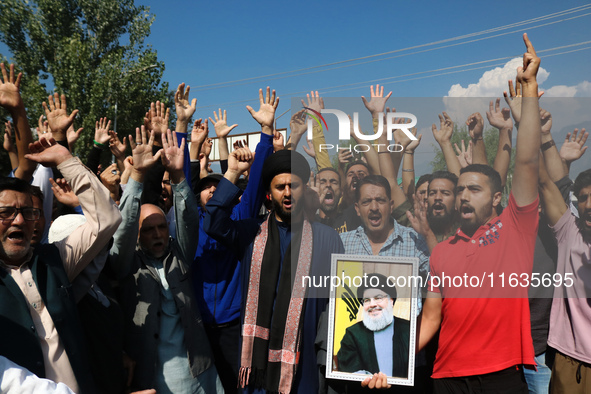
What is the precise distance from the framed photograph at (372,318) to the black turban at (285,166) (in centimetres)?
54

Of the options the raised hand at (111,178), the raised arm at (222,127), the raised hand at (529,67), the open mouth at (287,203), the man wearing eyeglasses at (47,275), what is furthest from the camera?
the raised arm at (222,127)

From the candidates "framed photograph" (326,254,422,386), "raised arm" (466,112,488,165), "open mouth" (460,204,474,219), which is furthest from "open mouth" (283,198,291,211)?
"raised arm" (466,112,488,165)

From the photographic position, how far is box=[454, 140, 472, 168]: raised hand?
2543 mm

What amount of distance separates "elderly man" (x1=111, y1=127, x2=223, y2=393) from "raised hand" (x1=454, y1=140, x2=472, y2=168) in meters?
1.53

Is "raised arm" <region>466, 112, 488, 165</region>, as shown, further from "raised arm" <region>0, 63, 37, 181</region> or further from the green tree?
the green tree

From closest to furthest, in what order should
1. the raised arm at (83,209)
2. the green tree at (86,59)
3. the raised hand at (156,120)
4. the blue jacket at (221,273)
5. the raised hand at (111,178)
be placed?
1. the raised arm at (83,209)
2. the blue jacket at (221,273)
3. the raised hand at (156,120)
4. the raised hand at (111,178)
5. the green tree at (86,59)

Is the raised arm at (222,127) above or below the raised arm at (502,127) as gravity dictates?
above

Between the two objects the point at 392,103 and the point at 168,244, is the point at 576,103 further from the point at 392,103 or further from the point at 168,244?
the point at 168,244

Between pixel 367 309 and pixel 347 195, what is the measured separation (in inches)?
24.7

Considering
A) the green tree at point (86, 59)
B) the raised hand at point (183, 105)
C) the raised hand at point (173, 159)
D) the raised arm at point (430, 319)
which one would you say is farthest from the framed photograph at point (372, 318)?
the green tree at point (86, 59)

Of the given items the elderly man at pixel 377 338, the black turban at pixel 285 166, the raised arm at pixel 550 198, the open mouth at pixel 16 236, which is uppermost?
the black turban at pixel 285 166

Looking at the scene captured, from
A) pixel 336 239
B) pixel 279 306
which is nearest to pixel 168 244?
pixel 279 306

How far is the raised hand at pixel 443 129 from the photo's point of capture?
2.62 metres

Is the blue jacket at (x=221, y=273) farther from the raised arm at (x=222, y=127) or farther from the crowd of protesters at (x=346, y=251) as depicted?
the raised arm at (x=222, y=127)
